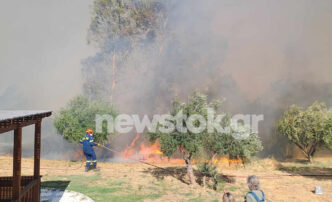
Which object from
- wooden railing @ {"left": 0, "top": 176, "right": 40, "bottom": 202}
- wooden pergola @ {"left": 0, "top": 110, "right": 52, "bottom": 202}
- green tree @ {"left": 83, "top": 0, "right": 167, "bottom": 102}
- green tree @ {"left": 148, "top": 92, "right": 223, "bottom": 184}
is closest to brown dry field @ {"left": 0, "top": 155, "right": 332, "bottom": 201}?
green tree @ {"left": 148, "top": 92, "right": 223, "bottom": 184}

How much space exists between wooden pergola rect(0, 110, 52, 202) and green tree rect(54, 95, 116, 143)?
13.0 metres

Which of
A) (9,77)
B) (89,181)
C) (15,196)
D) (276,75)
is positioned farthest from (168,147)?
(9,77)

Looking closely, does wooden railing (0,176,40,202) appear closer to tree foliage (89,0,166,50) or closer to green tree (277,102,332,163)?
green tree (277,102,332,163)

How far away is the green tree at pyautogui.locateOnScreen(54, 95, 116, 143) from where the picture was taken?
21000 millimetres

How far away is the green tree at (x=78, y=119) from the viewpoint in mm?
21000

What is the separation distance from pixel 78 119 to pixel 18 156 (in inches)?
611

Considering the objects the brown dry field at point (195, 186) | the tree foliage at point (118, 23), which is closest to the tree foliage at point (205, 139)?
the brown dry field at point (195, 186)

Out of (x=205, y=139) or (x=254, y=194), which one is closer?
(x=254, y=194)

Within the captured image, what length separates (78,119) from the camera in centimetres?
2128

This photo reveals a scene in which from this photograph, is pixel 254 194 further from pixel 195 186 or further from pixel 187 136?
pixel 195 186

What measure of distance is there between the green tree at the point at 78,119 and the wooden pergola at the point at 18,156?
13.0 metres

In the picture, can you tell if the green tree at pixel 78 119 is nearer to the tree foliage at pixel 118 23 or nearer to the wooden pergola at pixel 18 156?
the wooden pergola at pixel 18 156

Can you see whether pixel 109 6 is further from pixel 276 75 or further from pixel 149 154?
pixel 276 75

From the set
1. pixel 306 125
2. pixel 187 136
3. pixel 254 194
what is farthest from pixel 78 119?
pixel 306 125
